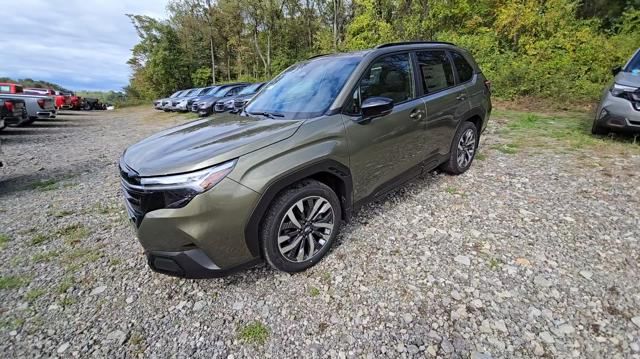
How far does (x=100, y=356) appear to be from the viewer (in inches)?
78.4

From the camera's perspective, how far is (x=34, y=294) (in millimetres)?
2533

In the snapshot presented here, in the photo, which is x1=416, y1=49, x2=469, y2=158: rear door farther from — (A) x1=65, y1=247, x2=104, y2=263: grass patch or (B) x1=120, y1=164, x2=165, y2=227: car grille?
(A) x1=65, y1=247, x2=104, y2=263: grass patch

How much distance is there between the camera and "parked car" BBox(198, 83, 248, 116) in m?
14.4

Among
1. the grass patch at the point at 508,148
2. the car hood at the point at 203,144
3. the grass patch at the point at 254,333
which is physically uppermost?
the car hood at the point at 203,144

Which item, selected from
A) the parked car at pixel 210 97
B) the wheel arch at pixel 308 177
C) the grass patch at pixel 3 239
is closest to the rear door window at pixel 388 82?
the wheel arch at pixel 308 177

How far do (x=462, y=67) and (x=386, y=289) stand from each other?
3.20m

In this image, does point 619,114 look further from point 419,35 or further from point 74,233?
point 419,35

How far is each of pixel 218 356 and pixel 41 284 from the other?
5.96ft

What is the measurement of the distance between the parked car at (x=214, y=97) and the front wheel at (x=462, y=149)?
11949 millimetres

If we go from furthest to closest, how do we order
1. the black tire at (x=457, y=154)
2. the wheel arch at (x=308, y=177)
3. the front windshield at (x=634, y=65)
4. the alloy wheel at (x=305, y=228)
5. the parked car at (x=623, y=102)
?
the front windshield at (x=634, y=65)
the parked car at (x=623, y=102)
the black tire at (x=457, y=154)
the alloy wheel at (x=305, y=228)
the wheel arch at (x=308, y=177)

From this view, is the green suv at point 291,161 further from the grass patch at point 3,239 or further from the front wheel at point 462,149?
the grass patch at point 3,239

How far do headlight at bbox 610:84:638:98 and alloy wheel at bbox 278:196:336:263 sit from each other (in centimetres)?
541

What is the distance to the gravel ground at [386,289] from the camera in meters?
2.00

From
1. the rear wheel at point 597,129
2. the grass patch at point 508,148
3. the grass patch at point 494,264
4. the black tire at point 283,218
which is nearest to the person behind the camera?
the black tire at point 283,218
